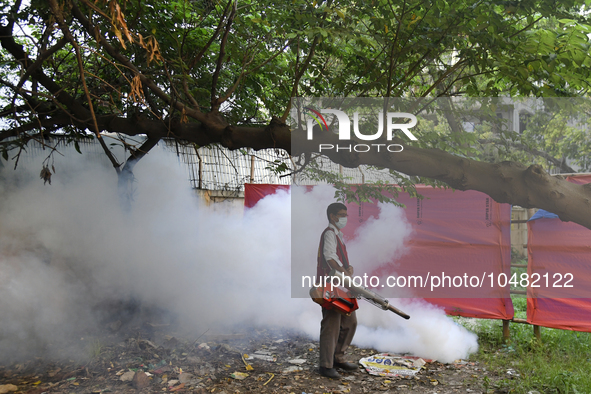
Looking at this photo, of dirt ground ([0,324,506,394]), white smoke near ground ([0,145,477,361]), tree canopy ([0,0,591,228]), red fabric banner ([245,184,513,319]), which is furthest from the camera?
red fabric banner ([245,184,513,319])

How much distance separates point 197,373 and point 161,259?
2.55m

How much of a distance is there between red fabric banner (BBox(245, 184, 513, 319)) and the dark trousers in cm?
143

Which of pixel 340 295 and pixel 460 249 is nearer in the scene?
pixel 340 295

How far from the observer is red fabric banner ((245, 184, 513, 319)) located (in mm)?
5609

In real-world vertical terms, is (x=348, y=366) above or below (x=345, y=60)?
below

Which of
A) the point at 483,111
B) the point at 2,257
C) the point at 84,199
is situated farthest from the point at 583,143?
the point at 2,257

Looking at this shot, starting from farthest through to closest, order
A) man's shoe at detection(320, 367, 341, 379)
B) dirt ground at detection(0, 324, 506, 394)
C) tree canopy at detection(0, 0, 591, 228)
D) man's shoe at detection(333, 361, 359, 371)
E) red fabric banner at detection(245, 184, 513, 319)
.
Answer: red fabric banner at detection(245, 184, 513, 319) → man's shoe at detection(333, 361, 359, 371) → man's shoe at detection(320, 367, 341, 379) → dirt ground at detection(0, 324, 506, 394) → tree canopy at detection(0, 0, 591, 228)

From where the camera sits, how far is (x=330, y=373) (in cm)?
463

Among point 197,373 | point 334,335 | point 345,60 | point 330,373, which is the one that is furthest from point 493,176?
point 197,373

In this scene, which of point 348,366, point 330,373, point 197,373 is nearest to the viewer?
point 197,373

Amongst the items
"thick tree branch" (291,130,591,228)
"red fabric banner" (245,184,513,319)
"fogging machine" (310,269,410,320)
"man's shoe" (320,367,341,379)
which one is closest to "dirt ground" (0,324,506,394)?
"man's shoe" (320,367,341,379)

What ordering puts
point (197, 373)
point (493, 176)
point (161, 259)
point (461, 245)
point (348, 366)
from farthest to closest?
point (161, 259) → point (461, 245) → point (348, 366) → point (197, 373) → point (493, 176)

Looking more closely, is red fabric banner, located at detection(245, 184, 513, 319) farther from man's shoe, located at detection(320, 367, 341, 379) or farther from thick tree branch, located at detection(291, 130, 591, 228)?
thick tree branch, located at detection(291, 130, 591, 228)

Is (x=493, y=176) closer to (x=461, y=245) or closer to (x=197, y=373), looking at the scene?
(x=461, y=245)
